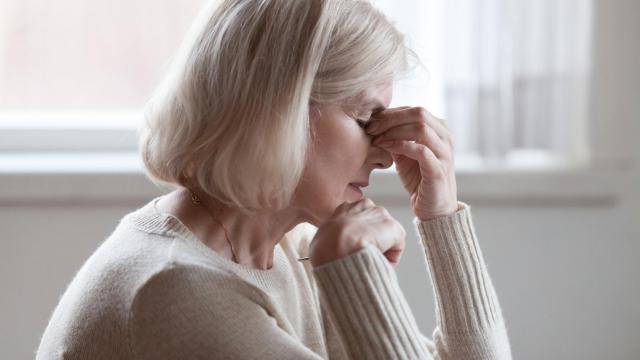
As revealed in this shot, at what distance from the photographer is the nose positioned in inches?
54.6

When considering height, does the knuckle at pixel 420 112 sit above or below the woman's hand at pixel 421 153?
above

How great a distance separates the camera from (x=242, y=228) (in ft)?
4.35

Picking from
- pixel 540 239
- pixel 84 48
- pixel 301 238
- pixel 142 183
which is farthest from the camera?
pixel 84 48

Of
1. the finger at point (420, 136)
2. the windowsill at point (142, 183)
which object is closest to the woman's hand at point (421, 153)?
the finger at point (420, 136)

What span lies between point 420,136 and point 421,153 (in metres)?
0.03

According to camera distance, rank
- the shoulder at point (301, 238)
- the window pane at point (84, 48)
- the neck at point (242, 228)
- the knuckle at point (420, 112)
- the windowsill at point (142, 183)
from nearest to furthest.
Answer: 1. the neck at point (242, 228)
2. the knuckle at point (420, 112)
3. the shoulder at point (301, 238)
4. the windowsill at point (142, 183)
5. the window pane at point (84, 48)

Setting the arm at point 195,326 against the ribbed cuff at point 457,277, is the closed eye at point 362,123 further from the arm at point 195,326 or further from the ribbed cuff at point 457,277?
the arm at point 195,326

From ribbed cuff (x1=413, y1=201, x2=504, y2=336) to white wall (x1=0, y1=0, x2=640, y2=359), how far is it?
0.79 meters

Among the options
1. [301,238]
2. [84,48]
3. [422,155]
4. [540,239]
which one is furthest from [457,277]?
[84,48]

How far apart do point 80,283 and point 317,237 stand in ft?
1.06

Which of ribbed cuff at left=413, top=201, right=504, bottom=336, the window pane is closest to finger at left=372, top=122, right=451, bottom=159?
ribbed cuff at left=413, top=201, right=504, bottom=336

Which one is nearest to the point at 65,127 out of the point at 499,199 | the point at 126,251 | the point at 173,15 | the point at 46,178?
the point at 46,178

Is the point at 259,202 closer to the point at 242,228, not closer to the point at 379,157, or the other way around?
the point at 242,228

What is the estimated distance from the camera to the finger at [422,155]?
138cm
